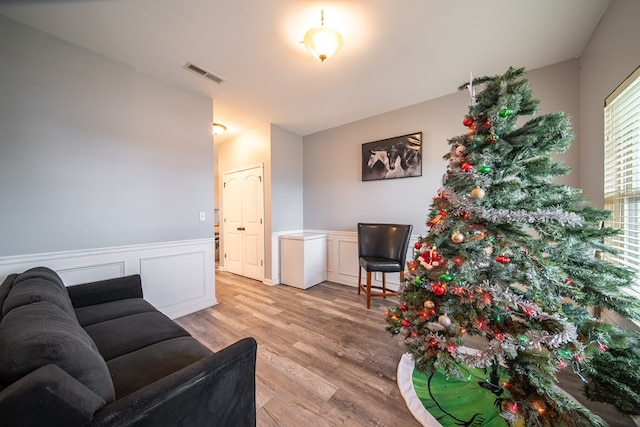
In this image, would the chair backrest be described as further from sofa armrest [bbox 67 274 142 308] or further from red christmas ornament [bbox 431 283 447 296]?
sofa armrest [bbox 67 274 142 308]

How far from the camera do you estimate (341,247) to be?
361 cm

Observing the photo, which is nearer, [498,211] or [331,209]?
[498,211]

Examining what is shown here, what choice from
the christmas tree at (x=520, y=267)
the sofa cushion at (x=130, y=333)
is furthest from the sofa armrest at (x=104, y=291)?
the christmas tree at (x=520, y=267)

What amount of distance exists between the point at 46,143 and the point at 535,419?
3639 mm

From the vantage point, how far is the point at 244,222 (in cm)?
400

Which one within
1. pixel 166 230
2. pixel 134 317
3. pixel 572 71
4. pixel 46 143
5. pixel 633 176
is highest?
A: pixel 572 71

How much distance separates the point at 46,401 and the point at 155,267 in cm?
212

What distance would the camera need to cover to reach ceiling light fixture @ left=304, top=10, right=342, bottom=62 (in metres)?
1.63

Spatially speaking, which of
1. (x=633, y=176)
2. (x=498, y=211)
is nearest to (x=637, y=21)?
(x=633, y=176)

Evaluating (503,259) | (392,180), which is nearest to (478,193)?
(503,259)

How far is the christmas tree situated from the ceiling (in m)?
0.95

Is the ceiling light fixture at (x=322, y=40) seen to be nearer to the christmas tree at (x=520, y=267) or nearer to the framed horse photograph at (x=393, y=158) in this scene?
the christmas tree at (x=520, y=267)

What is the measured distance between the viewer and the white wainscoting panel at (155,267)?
1.83m

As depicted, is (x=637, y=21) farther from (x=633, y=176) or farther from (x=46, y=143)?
(x=46, y=143)
